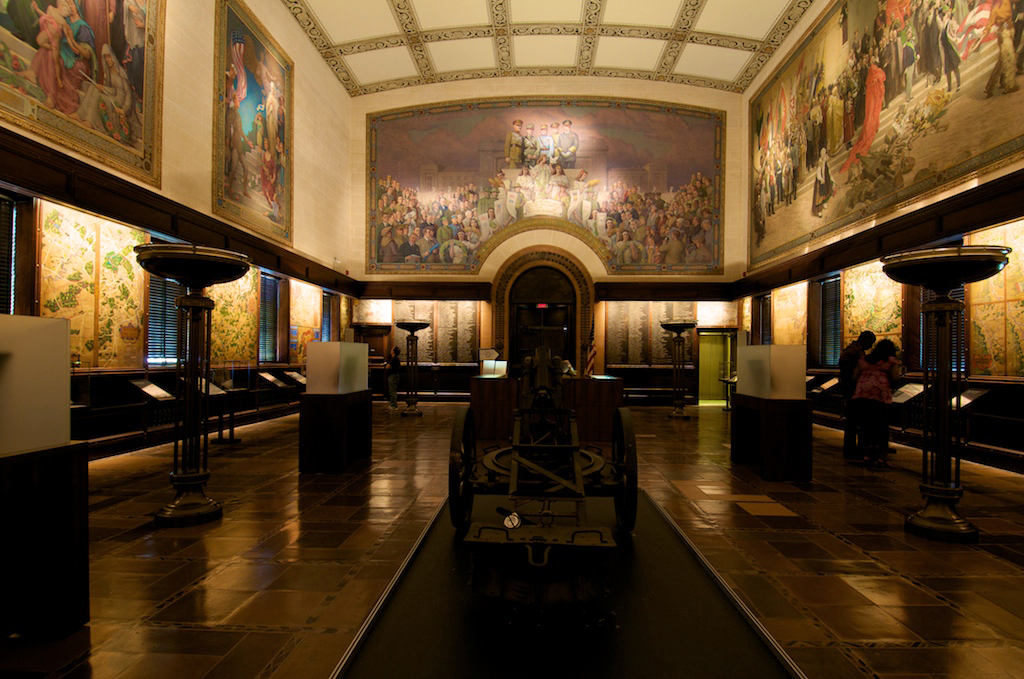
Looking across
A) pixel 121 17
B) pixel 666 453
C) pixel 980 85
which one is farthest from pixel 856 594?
pixel 121 17

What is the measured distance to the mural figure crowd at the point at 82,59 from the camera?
5875 mm

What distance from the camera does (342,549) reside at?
369 cm

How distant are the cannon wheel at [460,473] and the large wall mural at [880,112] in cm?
798

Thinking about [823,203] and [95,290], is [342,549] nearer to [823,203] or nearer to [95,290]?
[95,290]

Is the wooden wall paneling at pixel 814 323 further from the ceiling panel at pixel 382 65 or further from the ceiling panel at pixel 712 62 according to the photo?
the ceiling panel at pixel 382 65

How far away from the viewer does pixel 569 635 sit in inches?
99.1

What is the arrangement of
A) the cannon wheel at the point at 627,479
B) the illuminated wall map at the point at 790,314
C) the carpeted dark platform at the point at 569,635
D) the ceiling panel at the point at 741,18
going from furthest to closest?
the ceiling panel at the point at 741,18, the illuminated wall map at the point at 790,314, the cannon wheel at the point at 627,479, the carpeted dark platform at the point at 569,635

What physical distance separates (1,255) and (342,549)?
5.68 m

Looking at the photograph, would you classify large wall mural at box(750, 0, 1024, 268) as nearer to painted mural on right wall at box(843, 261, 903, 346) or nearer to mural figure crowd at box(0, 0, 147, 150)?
painted mural on right wall at box(843, 261, 903, 346)

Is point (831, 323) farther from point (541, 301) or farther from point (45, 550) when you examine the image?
point (45, 550)

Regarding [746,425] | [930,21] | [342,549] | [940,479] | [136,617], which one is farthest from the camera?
[930,21]

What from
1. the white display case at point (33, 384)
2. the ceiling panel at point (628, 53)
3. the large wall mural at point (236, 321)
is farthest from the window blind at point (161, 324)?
the ceiling panel at point (628, 53)

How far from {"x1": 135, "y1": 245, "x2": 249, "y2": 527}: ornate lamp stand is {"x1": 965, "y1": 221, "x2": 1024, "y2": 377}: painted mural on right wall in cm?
931

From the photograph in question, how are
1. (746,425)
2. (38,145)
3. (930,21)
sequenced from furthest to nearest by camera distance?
(930,21), (746,425), (38,145)
